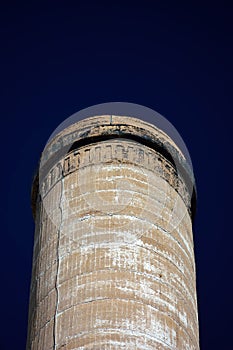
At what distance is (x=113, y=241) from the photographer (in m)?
13.5

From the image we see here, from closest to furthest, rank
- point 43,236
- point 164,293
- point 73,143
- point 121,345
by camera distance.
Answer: point 121,345, point 164,293, point 43,236, point 73,143

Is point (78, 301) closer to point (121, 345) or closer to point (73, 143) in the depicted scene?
point (121, 345)

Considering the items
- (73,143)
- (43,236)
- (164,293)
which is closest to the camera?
(164,293)

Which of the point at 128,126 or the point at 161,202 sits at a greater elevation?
the point at 128,126

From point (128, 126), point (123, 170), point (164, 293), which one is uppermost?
point (128, 126)

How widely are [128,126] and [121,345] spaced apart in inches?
166

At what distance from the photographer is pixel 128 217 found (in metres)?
13.9

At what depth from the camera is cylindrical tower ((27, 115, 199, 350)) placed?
12719 mm

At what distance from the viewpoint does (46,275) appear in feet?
44.8

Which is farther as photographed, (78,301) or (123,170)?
(123,170)

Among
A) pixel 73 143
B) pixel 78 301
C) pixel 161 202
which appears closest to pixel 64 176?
pixel 73 143

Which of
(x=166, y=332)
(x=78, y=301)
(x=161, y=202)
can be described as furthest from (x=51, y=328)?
(x=161, y=202)

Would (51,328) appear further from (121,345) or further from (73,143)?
(73,143)

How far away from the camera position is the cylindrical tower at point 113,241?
1272cm
